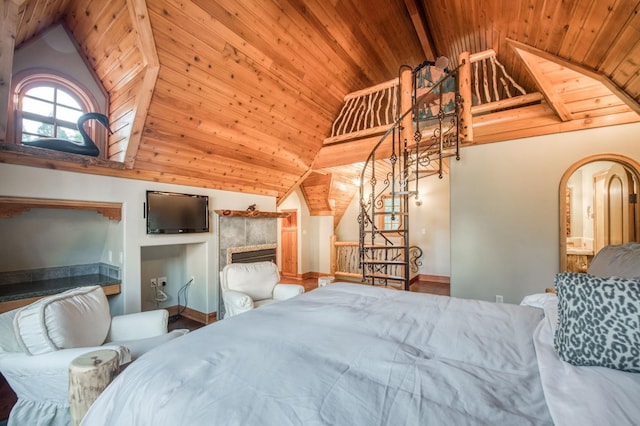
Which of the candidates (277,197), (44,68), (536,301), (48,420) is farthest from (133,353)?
(277,197)

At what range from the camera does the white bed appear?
2.22ft

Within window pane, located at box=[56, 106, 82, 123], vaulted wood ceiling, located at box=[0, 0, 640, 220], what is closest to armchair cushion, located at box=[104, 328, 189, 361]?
vaulted wood ceiling, located at box=[0, 0, 640, 220]

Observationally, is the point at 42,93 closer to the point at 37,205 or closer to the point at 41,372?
the point at 37,205

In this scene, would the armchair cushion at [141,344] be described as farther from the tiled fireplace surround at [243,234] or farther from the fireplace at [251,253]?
the fireplace at [251,253]

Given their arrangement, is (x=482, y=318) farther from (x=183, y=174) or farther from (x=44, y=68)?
(x=44, y=68)

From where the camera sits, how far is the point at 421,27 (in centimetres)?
384

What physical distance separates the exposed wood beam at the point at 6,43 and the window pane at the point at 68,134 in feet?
2.59

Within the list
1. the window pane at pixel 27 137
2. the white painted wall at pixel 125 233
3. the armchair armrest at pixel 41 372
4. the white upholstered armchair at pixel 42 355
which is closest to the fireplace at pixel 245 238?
the white painted wall at pixel 125 233

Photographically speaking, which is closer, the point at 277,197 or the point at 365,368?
the point at 365,368

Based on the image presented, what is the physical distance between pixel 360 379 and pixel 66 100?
3730 mm

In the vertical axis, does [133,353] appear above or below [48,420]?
above

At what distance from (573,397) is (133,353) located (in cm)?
223

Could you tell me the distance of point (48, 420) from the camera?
4.58 feet

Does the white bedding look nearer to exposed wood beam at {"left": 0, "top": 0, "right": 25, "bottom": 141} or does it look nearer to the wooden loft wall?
the wooden loft wall
